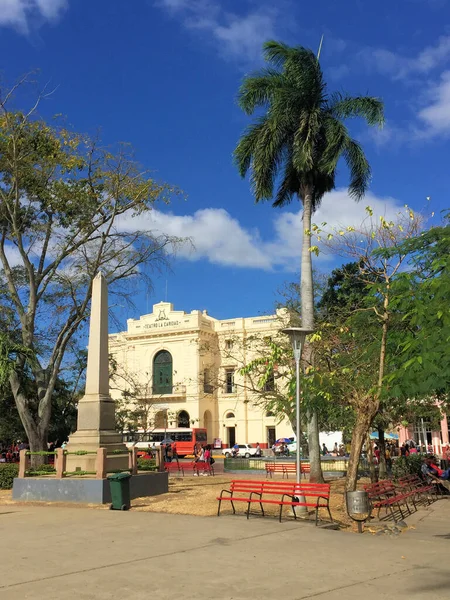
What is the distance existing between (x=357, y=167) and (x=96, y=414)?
1226 cm

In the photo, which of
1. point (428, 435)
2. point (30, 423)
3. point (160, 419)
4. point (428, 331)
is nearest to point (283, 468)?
point (30, 423)

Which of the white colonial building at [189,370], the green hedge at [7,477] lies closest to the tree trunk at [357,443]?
the green hedge at [7,477]

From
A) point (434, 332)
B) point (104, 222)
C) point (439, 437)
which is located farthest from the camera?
point (439, 437)

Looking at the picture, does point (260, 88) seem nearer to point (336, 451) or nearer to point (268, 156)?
point (268, 156)

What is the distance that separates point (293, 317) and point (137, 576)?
71.8 ft

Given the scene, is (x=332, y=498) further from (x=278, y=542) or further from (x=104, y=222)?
(x=104, y=222)

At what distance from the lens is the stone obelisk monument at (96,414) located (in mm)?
17656

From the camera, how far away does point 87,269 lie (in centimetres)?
2444

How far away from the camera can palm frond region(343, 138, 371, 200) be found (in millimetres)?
21266

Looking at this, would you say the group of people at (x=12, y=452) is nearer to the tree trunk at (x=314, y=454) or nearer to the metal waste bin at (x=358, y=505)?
the tree trunk at (x=314, y=454)

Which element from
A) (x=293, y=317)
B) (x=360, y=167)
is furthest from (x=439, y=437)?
(x=360, y=167)

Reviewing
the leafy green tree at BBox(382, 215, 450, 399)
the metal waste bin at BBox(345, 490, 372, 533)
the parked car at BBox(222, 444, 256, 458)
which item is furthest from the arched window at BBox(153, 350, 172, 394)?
the leafy green tree at BBox(382, 215, 450, 399)

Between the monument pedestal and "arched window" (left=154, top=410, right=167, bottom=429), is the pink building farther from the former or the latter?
the monument pedestal

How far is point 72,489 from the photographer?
15914mm
